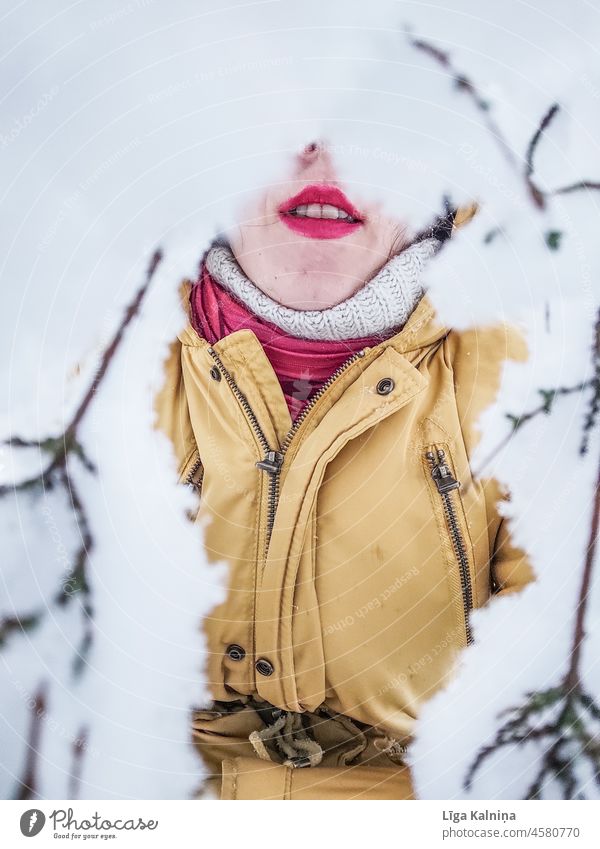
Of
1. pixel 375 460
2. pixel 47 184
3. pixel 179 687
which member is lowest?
pixel 179 687

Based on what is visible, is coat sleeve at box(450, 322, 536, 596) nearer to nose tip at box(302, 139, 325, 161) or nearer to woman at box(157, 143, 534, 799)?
woman at box(157, 143, 534, 799)

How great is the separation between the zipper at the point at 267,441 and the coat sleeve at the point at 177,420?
58 mm

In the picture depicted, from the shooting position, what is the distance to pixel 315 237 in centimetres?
55

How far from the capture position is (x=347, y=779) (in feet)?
1.91

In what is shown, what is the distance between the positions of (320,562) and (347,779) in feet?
0.58

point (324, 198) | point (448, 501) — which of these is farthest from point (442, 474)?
point (324, 198)

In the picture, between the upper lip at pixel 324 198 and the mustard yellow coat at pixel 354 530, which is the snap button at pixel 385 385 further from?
the upper lip at pixel 324 198

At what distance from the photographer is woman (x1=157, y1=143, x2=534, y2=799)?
1.82 ft

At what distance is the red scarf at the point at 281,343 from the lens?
583 mm

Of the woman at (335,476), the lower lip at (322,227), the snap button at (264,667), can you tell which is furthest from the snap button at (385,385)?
the snap button at (264,667)

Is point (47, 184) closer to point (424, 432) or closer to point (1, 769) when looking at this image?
point (424, 432)

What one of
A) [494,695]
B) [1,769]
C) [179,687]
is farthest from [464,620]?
[1,769]

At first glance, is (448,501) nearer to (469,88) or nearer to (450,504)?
(450,504)

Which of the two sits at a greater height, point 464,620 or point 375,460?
point 375,460
